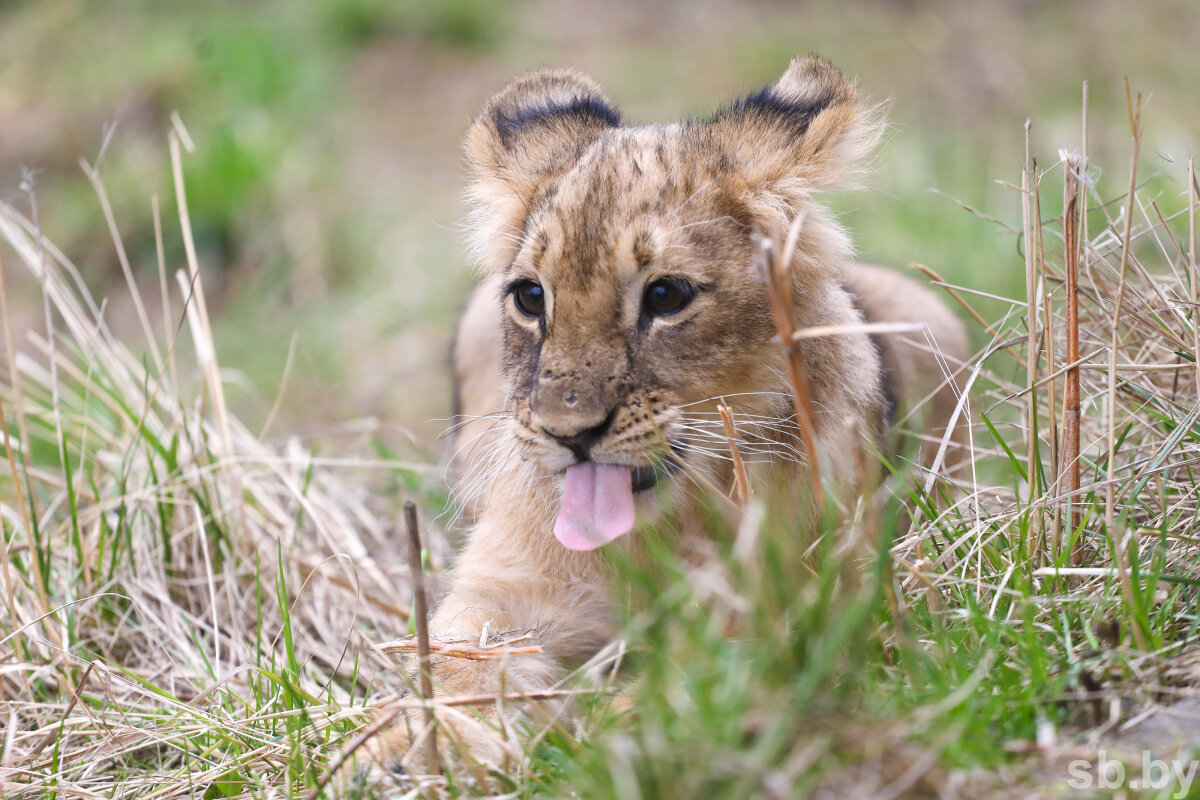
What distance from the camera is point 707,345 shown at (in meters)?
2.88

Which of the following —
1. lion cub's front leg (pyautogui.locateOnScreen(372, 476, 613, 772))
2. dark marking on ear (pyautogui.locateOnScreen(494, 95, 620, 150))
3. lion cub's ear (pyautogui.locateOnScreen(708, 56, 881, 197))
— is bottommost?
lion cub's front leg (pyautogui.locateOnScreen(372, 476, 613, 772))

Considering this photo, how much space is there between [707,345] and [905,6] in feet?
33.9

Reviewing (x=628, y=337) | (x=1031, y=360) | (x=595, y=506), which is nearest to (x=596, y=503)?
(x=595, y=506)

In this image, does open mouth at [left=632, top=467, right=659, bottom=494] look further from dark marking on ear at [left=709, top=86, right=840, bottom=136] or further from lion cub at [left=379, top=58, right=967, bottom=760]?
dark marking on ear at [left=709, top=86, right=840, bottom=136]

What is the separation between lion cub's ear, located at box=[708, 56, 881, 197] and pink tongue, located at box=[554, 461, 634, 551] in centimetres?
96

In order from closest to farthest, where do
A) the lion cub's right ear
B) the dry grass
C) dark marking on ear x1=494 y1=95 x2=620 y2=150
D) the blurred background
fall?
1. the dry grass
2. the lion cub's right ear
3. dark marking on ear x1=494 y1=95 x2=620 y2=150
4. the blurred background

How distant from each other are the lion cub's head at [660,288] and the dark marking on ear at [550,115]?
346mm

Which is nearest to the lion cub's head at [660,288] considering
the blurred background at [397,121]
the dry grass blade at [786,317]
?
the dry grass blade at [786,317]

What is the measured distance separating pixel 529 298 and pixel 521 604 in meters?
0.94

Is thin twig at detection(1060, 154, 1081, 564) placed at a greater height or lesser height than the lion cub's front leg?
greater

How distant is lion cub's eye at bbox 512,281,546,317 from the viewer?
3131mm

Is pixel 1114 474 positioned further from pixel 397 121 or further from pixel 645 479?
pixel 397 121

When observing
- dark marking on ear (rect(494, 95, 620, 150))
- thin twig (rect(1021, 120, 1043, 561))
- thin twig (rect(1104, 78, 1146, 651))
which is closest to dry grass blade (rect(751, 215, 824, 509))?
thin twig (rect(1104, 78, 1146, 651))

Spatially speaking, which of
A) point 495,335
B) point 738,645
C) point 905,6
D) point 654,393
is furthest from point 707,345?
point 905,6
